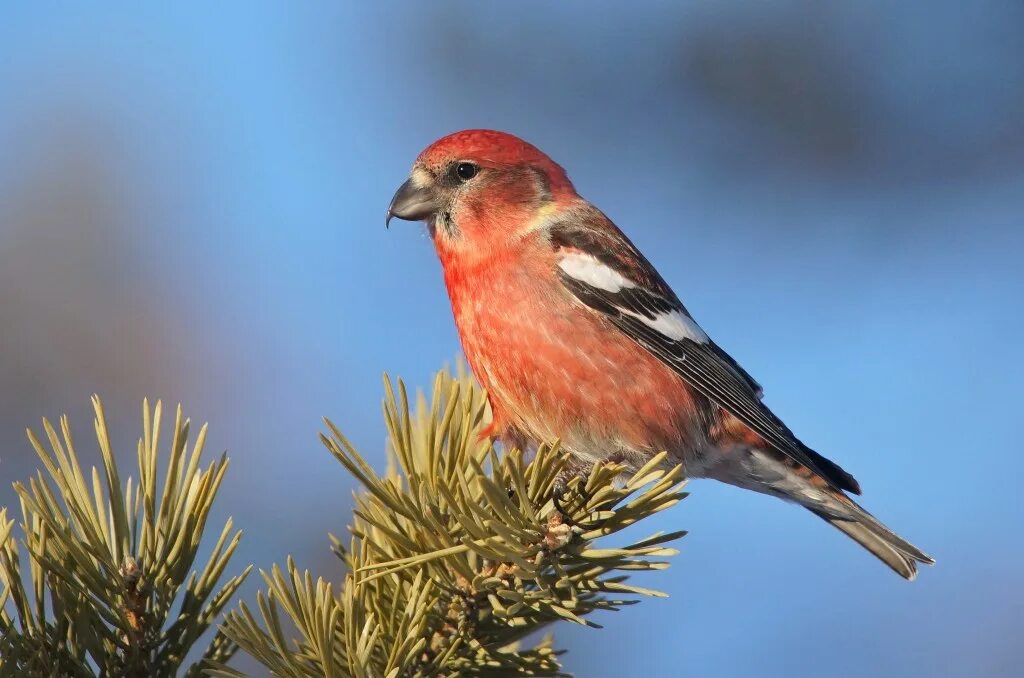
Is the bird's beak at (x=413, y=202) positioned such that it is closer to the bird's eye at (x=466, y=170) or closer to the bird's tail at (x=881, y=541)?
the bird's eye at (x=466, y=170)

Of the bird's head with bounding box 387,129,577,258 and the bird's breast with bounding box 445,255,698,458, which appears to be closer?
the bird's breast with bounding box 445,255,698,458

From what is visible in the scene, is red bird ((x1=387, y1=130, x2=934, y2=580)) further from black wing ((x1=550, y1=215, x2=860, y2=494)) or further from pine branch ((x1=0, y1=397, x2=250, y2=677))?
pine branch ((x1=0, y1=397, x2=250, y2=677))

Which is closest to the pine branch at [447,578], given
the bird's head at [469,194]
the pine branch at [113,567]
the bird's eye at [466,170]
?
the pine branch at [113,567]

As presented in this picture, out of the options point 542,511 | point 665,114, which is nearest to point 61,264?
point 665,114

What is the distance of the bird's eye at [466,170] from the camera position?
3.38 metres

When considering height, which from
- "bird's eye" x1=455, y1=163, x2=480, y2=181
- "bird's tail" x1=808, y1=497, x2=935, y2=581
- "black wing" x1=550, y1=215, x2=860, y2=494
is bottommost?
"bird's tail" x1=808, y1=497, x2=935, y2=581

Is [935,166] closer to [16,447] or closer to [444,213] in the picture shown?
[444,213]

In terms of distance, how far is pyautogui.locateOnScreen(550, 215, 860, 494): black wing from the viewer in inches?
127

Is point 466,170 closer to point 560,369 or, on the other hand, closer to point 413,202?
point 413,202

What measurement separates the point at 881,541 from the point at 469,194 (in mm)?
1744

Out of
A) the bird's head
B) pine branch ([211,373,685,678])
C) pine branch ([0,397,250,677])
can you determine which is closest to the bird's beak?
the bird's head

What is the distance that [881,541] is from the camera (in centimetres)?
329

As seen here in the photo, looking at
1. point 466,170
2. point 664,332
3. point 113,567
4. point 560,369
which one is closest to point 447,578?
point 113,567

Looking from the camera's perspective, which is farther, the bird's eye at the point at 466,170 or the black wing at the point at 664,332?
the bird's eye at the point at 466,170
